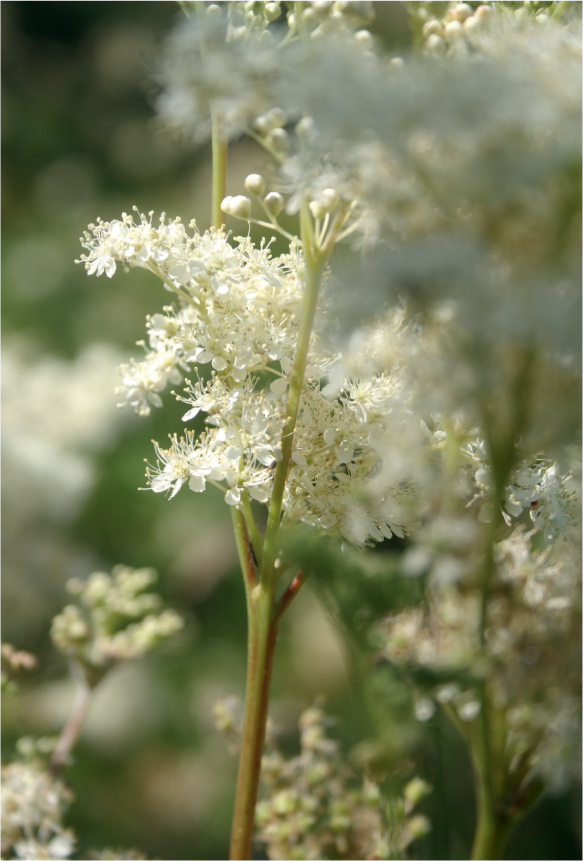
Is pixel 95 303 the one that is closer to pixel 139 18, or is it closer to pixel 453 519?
pixel 139 18

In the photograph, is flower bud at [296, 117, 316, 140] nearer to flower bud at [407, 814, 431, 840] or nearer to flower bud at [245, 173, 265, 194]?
flower bud at [245, 173, 265, 194]

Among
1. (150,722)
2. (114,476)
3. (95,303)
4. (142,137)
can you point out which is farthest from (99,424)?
(142,137)

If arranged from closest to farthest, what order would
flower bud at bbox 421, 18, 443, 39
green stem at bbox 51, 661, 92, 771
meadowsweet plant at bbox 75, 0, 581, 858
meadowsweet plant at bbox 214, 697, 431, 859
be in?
meadowsweet plant at bbox 75, 0, 581, 858 → flower bud at bbox 421, 18, 443, 39 → meadowsweet plant at bbox 214, 697, 431, 859 → green stem at bbox 51, 661, 92, 771

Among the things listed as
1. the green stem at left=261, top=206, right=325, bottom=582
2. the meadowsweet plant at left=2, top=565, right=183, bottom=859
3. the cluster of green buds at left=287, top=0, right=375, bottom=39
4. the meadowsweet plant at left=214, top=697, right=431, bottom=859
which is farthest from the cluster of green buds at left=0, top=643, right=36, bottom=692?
the cluster of green buds at left=287, top=0, right=375, bottom=39

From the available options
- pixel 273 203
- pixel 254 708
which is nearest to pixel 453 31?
pixel 273 203

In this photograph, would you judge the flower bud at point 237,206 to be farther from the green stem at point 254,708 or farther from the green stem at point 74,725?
the green stem at point 74,725

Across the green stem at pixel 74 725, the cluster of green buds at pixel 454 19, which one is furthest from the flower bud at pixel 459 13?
the green stem at pixel 74 725

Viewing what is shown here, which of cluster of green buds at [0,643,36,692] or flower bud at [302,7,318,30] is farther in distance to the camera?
cluster of green buds at [0,643,36,692]

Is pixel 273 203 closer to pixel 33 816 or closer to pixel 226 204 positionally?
pixel 226 204
